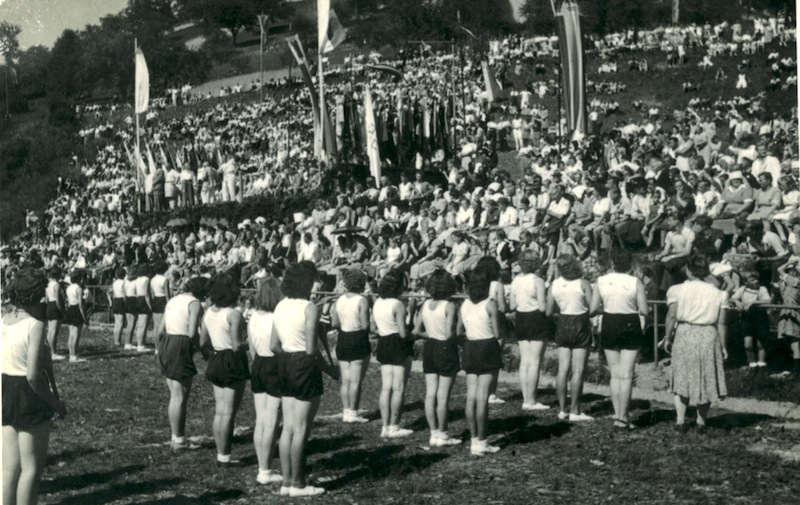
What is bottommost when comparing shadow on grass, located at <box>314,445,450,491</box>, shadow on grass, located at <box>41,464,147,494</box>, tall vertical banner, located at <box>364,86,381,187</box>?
shadow on grass, located at <box>41,464,147,494</box>

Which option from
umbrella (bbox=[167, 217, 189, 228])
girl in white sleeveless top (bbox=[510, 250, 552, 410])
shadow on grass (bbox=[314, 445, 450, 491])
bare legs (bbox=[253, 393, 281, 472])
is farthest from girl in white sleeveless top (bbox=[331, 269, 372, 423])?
umbrella (bbox=[167, 217, 189, 228])

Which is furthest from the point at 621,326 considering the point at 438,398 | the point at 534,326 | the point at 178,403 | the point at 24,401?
the point at 24,401

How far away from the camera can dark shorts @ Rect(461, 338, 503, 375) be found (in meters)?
8.26

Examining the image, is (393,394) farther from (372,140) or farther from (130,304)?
(372,140)

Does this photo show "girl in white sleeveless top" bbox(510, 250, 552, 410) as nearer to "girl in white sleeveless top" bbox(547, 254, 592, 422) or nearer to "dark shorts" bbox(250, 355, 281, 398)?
"girl in white sleeveless top" bbox(547, 254, 592, 422)

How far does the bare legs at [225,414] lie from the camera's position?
8438 millimetres

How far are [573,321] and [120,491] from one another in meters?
4.62

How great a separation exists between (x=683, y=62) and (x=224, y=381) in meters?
39.9

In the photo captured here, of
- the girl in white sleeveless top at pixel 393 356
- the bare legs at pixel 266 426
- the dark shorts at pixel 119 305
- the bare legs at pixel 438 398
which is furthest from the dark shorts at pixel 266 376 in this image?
the dark shorts at pixel 119 305

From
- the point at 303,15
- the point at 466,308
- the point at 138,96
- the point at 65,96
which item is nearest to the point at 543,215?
the point at 466,308

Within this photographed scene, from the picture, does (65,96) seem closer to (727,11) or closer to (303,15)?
(303,15)

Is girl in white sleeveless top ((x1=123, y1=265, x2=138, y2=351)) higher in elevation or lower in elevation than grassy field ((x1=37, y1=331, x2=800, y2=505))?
higher

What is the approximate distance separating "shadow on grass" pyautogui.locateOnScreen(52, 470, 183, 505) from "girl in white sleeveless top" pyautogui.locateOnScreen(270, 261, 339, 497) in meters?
1.37

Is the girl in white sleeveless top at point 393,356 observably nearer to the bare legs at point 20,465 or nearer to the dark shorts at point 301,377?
the dark shorts at point 301,377
